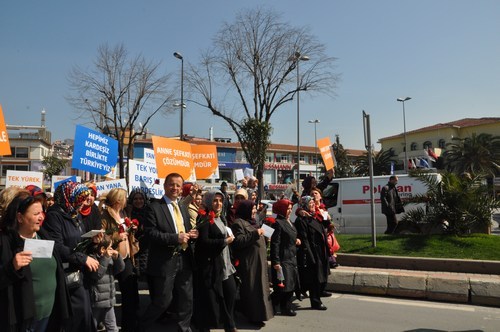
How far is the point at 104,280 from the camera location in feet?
14.4

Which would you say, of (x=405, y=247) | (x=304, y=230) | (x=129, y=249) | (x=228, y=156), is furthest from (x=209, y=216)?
(x=228, y=156)

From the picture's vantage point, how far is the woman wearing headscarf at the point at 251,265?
5.42 metres

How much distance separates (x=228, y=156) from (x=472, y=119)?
3980 centimetres

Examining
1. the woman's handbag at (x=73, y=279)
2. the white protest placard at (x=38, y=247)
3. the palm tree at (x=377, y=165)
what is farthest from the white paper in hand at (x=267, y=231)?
the palm tree at (x=377, y=165)

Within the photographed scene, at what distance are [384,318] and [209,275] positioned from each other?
8.18 ft

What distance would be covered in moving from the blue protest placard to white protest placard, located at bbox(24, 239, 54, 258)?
5874 mm

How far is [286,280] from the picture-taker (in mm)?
5871

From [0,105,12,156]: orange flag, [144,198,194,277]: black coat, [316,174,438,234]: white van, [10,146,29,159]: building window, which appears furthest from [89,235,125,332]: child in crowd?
[10,146,29,159]: building window

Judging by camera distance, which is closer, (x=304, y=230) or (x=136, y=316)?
(x=136, y=316)

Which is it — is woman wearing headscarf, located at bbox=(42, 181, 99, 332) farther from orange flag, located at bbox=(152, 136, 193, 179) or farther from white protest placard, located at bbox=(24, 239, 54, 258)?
orange flag, located at bbox=(152, 136, 193, 179)

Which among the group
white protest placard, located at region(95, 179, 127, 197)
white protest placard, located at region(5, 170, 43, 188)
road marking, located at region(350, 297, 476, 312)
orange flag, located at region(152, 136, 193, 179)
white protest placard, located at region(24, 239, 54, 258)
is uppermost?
orange flag, located at region(152, 136, 193, 179)

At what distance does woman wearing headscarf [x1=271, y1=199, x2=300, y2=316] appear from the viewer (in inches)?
229

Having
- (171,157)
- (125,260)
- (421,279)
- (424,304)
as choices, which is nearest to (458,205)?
(421,279)

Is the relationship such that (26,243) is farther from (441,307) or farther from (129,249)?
(441,307)
